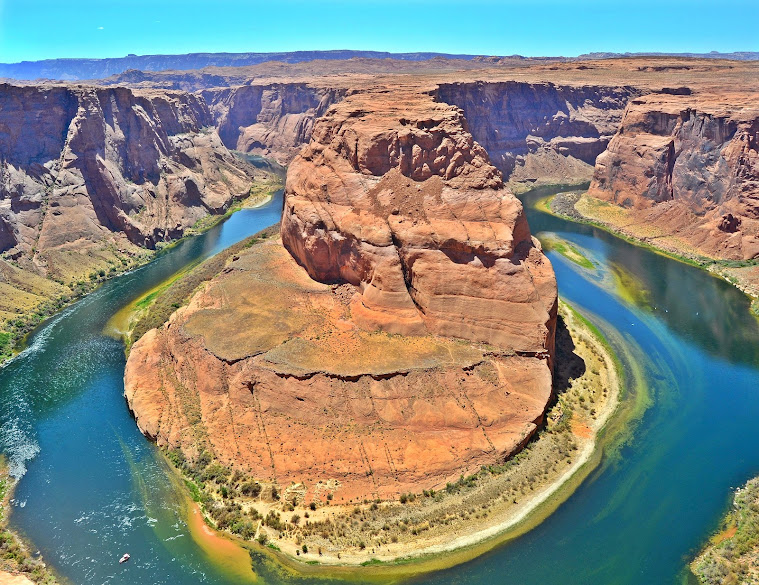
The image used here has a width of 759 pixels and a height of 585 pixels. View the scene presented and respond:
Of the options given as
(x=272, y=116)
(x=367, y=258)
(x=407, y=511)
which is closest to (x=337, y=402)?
(x=407, y=511)

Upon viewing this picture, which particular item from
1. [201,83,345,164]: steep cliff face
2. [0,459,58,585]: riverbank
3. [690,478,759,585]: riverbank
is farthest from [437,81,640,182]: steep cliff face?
[0,459,58,585]: riverbank

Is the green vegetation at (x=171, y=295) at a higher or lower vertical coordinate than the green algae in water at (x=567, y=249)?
lower

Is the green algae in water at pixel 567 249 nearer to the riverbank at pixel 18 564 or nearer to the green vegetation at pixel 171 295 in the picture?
the green vegetation at pixel 171 295

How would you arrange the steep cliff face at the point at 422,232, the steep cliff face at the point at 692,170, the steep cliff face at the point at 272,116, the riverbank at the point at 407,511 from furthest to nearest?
the steep cliff face at the point at 272,116
the steep cliff face at the point at 692,170
the steep cliff face at the point at 422,232
the riverbank at the point at 407,511

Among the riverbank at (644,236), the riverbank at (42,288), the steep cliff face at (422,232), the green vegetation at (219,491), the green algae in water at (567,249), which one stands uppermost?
the steep cliff face at (422,232)

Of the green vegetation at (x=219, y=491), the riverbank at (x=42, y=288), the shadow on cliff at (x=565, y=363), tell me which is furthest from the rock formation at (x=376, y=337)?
the riverbank at (x=42, y=288)

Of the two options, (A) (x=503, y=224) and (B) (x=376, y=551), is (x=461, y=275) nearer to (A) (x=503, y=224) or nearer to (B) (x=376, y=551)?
(A) (x=503, y=224)
